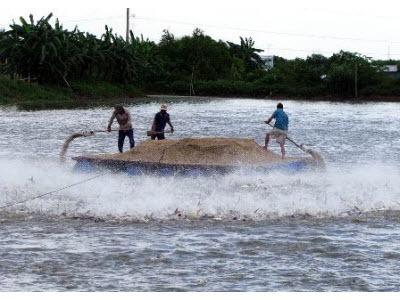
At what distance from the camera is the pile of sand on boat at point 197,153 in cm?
1973

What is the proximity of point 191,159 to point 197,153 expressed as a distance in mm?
247

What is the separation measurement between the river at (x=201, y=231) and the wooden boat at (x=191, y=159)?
0.24m

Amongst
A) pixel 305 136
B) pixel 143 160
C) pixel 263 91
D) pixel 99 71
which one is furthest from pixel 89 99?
pixel 143 160

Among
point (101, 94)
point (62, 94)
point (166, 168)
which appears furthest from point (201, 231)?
point (101, 94)

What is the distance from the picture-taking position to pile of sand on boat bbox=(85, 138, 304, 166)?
19.7 m

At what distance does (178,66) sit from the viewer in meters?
99.2

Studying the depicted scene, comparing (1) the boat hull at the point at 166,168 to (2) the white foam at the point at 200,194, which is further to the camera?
(1) the boat hull at the point at 166,168

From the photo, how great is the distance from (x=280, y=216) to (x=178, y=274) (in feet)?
15.4

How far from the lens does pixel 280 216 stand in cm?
1571

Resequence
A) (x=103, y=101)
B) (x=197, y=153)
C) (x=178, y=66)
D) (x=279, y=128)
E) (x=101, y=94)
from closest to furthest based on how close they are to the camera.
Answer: (x=197, y=153) < (x=279, y=128) < (x=103, y=101) < (x=101, y=94) < (x=178, y=66)

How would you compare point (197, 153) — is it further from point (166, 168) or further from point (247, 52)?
point (247, 52)

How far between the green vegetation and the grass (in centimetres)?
9

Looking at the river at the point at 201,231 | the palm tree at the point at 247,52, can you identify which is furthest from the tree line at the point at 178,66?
the river at the point at 201,231

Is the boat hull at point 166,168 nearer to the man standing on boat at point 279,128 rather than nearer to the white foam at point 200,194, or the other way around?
the white foam at point 200,194
